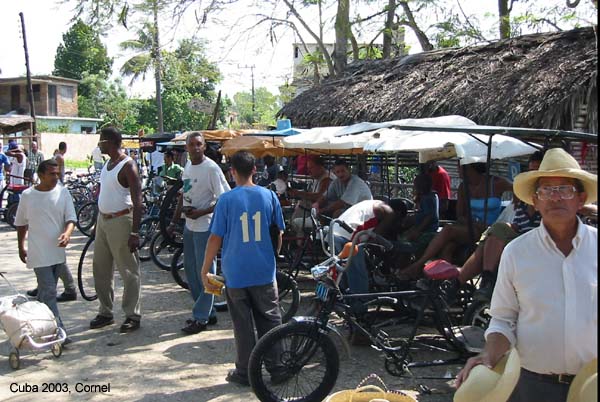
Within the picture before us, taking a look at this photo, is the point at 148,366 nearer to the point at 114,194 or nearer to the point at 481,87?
the point at 114,194

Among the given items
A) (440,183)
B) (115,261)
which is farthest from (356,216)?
A: (440,183)

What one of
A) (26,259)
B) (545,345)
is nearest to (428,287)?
(545,345)

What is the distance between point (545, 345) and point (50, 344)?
170 inches

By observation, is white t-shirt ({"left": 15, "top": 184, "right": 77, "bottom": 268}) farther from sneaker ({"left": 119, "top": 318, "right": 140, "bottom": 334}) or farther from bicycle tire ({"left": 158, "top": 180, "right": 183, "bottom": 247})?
bicycle tire ({"left": 158, "top": 180, "right": 183, "bottom": 247})

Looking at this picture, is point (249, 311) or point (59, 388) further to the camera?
point (59, 388)

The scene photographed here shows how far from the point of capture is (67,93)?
52781mm

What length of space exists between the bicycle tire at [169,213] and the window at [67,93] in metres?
46.2

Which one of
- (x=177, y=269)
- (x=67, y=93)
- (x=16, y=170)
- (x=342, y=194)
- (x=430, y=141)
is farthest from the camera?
A: (x=67, y=93)

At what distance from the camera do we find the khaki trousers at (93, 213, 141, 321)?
627 cm

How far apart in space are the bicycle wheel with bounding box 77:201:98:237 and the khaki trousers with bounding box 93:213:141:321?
685 cm

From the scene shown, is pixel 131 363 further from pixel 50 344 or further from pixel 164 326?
pixel 164 326

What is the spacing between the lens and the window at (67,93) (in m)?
52.2

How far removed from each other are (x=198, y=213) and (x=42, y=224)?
4.74 feet

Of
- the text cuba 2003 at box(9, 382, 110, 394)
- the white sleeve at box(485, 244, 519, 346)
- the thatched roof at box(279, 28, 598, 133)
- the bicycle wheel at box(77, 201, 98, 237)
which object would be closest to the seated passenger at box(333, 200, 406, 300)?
the text cuba 2003 at box(9, 382, 110, 394)
